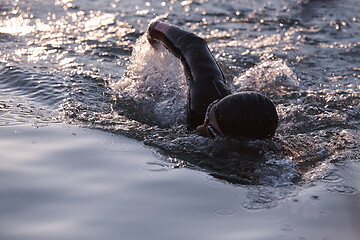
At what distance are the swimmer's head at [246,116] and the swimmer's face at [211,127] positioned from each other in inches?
1.2

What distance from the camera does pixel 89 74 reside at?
634 cm

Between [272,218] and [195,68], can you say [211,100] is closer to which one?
[195,68]

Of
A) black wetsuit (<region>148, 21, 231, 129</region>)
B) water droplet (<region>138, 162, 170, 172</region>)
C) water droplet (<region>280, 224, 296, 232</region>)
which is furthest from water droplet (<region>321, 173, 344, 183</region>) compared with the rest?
black wetsuit (<region>148, 21, 231, 129</region>)

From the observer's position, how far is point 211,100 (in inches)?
173

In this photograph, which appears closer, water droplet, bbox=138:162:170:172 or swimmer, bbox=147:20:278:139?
water droplet, bbox=138:162:170:172

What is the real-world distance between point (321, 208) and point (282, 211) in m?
0.22

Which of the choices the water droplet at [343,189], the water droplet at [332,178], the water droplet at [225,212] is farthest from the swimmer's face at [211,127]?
the water droplet at [225,212]

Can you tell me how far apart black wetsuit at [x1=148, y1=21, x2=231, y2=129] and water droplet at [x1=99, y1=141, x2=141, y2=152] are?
0.57m

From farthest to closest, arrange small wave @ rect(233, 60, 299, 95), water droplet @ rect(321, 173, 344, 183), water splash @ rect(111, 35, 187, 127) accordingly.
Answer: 1. small wave @ rect(233, 60, 299, 95)
2. water splash @ rect(111, 35, 187, 127)
3. water droplet @ rect(321, 173, 344, 183)

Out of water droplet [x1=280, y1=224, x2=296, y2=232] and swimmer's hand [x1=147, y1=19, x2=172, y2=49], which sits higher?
swimmer's hand [x1=147, y1=19, x2=172, y2=49]

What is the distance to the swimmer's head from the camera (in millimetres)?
3785

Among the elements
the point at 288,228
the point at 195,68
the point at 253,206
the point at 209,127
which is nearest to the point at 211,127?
the point at 209,127

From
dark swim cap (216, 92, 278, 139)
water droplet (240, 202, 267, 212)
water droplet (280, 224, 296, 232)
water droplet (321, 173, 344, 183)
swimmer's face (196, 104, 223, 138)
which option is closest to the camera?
water droplet (280, 224, 296, 232)

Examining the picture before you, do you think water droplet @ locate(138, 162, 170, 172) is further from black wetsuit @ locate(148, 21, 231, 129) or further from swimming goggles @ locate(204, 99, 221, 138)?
black wetsuit @ locate(148, 21, 231, 129)
